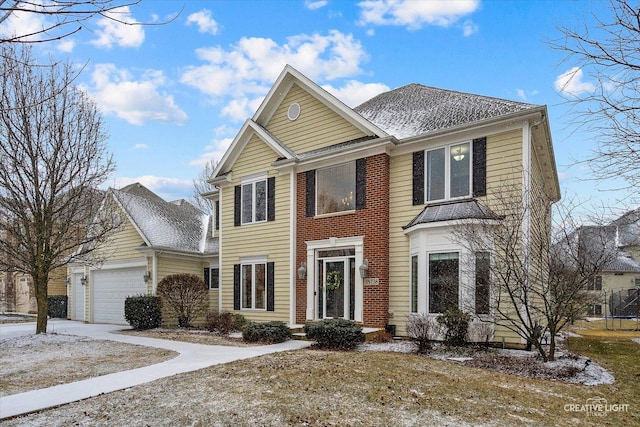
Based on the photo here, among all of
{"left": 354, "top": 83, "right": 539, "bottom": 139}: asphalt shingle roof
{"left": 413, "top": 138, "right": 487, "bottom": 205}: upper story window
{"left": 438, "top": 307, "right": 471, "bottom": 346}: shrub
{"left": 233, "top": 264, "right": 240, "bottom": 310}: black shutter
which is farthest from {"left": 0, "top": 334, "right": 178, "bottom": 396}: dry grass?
{"left": 354, "top": 83, "right": 539, "bottom": 139}: asphalt shingle roof

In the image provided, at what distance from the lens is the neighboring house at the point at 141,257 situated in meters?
18.2

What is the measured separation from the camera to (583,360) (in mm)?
9555

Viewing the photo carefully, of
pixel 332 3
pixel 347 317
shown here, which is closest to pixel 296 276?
pixel 347 317

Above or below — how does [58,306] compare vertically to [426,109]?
below

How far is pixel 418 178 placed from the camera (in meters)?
12.7

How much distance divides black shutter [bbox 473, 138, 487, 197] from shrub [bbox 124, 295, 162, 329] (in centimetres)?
1175

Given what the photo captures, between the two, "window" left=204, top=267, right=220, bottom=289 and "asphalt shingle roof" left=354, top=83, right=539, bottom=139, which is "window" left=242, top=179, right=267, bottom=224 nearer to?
"window" left=204, top=267, right=220, bottom=289

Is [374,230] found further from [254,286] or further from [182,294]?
[182,294]

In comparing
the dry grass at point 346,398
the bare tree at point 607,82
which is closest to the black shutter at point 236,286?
the dry grass at point 346,398

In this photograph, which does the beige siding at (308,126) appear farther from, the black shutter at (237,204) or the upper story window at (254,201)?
the black shutter at (237,204)

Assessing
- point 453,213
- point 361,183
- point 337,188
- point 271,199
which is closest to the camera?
point 453,213

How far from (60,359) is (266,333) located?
15.5 feet

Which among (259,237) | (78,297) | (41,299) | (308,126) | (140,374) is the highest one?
(308,126)

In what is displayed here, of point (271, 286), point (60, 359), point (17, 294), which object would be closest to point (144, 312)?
point (271, 286)
